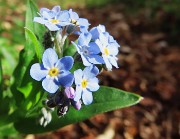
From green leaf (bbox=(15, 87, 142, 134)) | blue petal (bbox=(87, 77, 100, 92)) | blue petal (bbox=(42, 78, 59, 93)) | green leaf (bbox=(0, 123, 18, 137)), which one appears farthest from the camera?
green leaf (bbox=(0, 123, 18, 137))

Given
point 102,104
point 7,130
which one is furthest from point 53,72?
point 7,130

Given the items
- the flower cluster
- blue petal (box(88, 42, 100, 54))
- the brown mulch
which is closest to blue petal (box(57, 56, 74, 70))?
the flower cluster

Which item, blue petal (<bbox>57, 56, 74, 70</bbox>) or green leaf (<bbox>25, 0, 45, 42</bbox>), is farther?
green leaf (<bbox>25, 0, 45, 42</bbox>)

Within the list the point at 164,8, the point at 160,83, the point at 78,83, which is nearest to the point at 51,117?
the point at 78,83

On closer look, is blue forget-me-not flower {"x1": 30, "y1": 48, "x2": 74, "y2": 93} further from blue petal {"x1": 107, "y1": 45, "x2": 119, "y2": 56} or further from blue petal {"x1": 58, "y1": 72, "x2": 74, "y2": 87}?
blue petal {"x1": 107, "y1": 45, "x2": 119, "y2": 56}

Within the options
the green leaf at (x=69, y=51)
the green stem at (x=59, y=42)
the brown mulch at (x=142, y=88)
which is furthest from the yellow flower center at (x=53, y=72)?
the brown mulch at (x=142, y=88)

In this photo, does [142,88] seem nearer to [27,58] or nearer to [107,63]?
[27,58]

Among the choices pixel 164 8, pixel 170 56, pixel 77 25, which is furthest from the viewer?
pixel 164 8

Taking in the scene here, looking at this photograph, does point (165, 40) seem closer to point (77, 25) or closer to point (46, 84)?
point (77, 25)

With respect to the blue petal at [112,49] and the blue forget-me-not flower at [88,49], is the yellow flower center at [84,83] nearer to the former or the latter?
the blue forget-me-not flower at [88,49]
